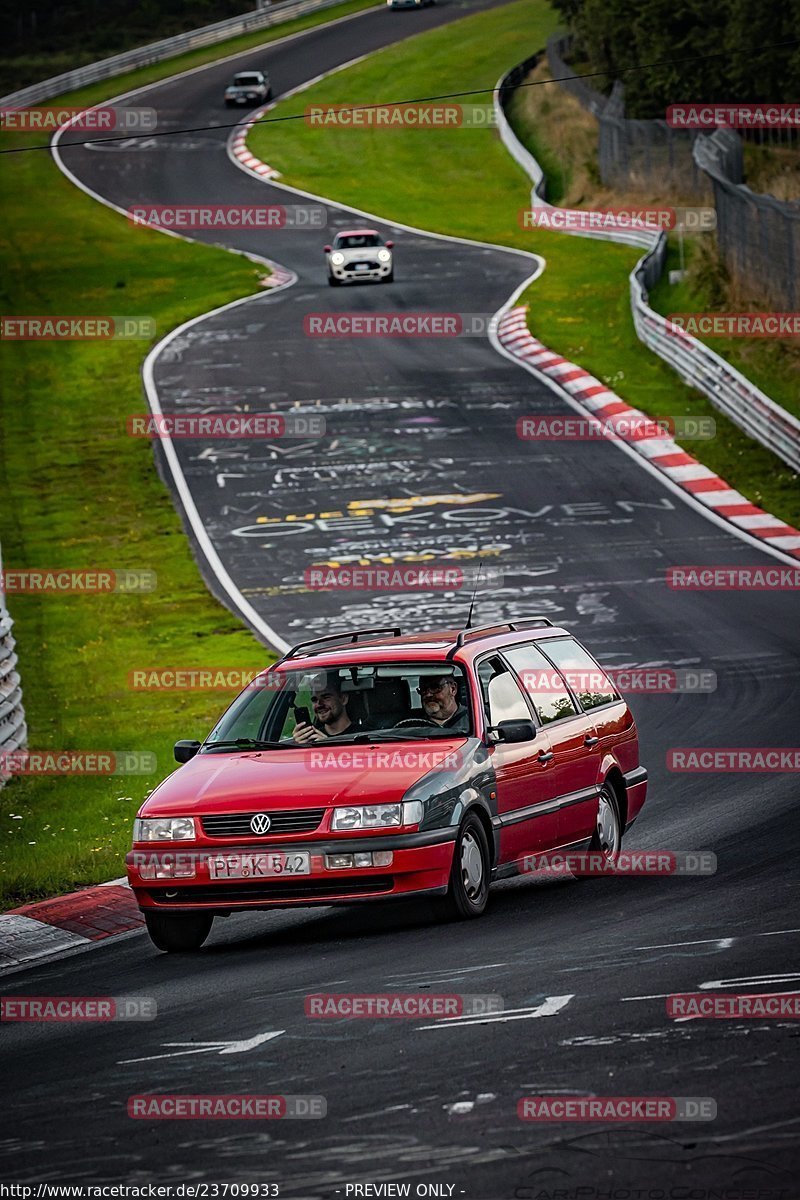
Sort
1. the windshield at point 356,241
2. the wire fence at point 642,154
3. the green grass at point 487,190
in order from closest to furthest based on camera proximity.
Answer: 1. the green grass at point 487,190
2. the windshield at point 356,241
3. the wire fence at point 642,154

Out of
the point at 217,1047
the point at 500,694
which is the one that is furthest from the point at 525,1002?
Answer: the point at 500,694

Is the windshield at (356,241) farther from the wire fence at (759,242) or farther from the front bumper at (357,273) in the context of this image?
the wire fence at (759,242)

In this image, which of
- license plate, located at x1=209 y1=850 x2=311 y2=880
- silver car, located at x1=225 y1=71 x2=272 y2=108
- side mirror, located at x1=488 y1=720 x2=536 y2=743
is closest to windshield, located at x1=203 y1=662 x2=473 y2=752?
side mirror, located at x1=488 y1=720 x2=536 y2=743

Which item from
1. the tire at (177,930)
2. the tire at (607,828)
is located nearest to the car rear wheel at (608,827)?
the tire at (607,828)

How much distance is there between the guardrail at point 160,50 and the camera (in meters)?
85.2

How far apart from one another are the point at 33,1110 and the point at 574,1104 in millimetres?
1999

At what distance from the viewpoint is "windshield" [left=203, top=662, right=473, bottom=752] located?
11023 millimetres

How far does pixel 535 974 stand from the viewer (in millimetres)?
8680

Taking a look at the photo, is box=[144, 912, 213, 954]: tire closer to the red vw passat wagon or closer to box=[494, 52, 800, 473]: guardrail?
the red vw passat wagon

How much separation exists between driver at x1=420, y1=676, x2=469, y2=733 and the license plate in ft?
4.62

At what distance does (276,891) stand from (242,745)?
1.24m

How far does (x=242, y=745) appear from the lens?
11.1 m

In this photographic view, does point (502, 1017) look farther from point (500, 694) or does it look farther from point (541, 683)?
point (541, 683)

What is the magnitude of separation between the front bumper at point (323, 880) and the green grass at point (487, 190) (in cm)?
1722
